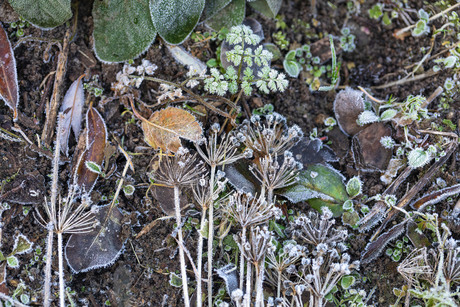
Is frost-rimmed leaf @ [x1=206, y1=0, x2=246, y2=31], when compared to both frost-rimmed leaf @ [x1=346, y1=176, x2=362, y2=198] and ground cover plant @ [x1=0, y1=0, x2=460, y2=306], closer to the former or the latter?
ground cover plant @ [x1=0, y1=0, x2=460, y2=306]

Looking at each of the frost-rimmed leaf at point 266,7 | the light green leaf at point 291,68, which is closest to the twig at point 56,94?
the frost-rimmed leaf at point 266,7

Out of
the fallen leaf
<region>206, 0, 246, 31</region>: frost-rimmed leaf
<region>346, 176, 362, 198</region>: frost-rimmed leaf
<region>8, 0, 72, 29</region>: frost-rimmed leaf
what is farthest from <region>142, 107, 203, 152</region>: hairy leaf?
<region>346, 176, 362, 198</region>: frost-rimmed leaf

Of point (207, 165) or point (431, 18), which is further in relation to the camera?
point (431, 18)

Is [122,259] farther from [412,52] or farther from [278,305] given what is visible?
[412,52]

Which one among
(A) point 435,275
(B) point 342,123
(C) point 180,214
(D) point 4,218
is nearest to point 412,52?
(B) point 342,123

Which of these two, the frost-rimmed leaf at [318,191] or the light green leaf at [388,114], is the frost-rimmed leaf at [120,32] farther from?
the light green leaf at [388,114]

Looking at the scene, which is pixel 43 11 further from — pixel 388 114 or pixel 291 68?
pixel 388 114

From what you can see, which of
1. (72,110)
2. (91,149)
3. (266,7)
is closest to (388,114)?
(266,7)
